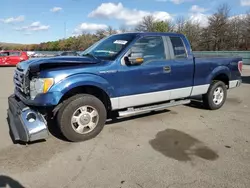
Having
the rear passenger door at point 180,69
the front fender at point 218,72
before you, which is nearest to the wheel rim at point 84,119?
the rear passenger door at point 180,69

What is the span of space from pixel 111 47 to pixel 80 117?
164 centimetres

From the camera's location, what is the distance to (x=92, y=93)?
4.61 m

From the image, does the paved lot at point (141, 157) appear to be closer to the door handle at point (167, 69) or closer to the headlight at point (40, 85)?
the headlight at point (40, 85)

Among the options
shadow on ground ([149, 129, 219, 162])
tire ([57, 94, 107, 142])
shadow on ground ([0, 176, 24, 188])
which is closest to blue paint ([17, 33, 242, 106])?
tire ([57, 94, 107, 142])

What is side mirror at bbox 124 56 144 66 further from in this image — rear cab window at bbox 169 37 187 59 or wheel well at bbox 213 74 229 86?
wheel well at bbox 213 74 229 86

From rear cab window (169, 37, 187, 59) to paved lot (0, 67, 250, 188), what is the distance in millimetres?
1486

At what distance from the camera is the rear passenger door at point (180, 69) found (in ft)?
17.4

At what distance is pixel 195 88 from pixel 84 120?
2927 millimetres

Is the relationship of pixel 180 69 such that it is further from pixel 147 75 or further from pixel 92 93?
pixel 92 93

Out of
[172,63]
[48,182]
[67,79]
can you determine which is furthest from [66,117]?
[172,63]

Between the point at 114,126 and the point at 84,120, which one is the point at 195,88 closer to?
the point at 114,126

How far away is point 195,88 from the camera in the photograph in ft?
19.2

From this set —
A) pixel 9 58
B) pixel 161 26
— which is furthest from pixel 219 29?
pixel 9 58

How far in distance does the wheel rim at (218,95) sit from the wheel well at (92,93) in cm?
319
